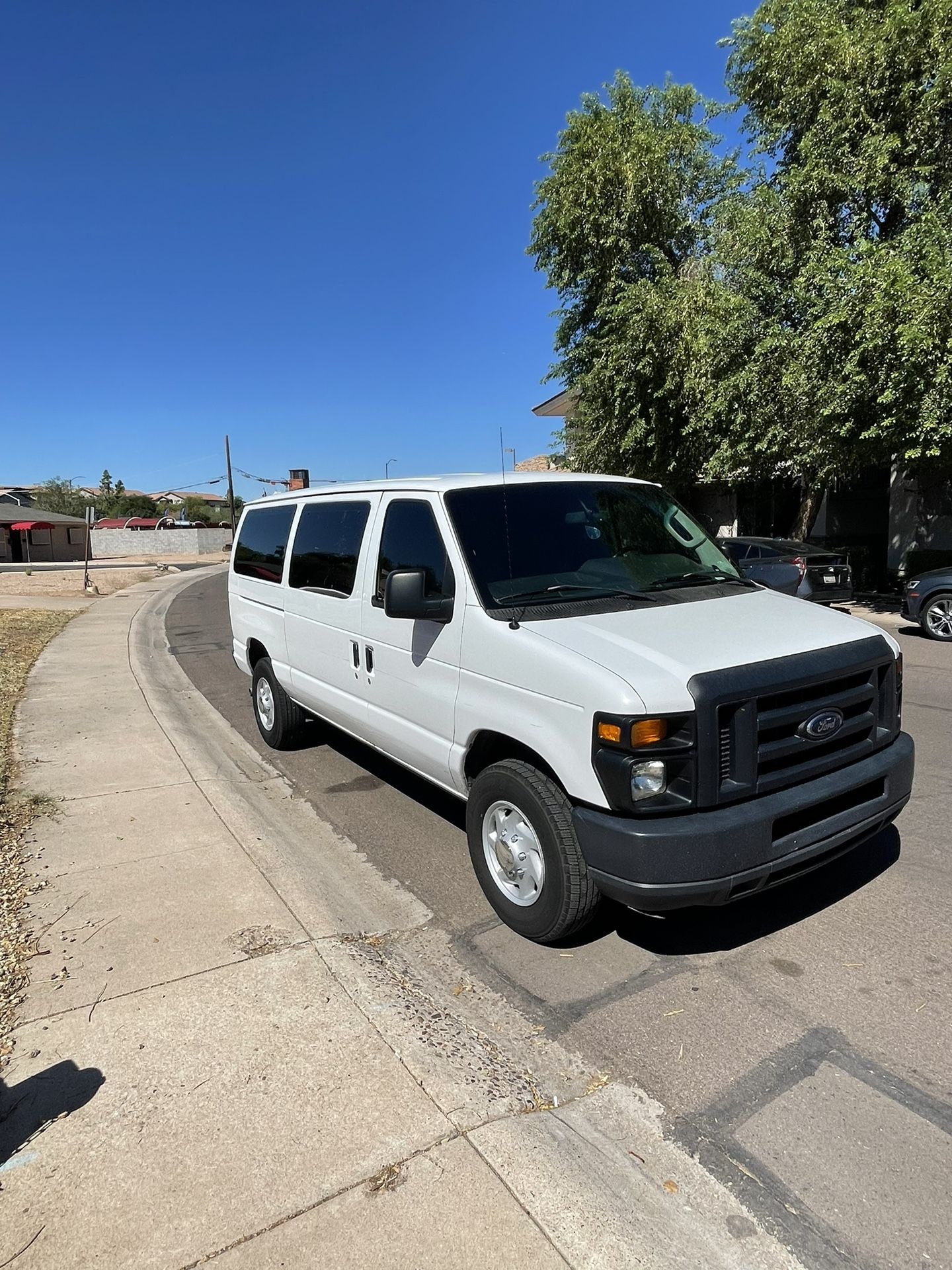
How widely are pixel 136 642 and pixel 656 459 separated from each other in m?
12.1

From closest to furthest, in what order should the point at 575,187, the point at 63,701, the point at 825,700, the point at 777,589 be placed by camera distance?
the point at 825,700 → the point at 777,589 → the point at 63,701 → the point at 575,187

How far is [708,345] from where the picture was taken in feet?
48.2

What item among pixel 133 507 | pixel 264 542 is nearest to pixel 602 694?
Answer: pixel 264 542

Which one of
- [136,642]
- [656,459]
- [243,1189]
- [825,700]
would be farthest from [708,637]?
[656,459]

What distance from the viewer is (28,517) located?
52.2 meters

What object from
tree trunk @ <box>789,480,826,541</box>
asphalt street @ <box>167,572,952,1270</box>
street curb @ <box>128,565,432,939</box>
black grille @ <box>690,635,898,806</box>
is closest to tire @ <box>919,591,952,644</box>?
tree trunk @ <box>789,480,826,541</box>

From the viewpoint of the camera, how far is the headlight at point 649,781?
9.14ft

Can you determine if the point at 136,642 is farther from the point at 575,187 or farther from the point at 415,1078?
the point at 575,187

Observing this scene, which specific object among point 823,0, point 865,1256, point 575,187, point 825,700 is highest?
point 823,0

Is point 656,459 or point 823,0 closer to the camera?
point 823,0

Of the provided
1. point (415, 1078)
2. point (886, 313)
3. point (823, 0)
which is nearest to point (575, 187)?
point (823, 0)

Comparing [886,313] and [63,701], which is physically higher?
[886,313]

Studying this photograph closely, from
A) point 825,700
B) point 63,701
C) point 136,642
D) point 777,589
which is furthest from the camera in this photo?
point 136,642

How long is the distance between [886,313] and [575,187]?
8.93 meters
